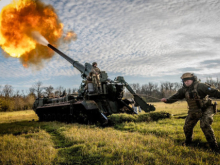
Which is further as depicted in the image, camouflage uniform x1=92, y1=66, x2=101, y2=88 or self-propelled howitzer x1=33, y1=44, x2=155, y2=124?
camouflage uniform x1=92, y1=66, x2=101, y2=88

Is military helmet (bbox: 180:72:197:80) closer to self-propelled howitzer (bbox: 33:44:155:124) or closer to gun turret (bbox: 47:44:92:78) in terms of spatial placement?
self-propelled howitzer (bbox: 33:44:155:124)

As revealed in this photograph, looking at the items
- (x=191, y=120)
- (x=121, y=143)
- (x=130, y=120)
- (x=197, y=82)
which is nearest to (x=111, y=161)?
(x=121, y=143)

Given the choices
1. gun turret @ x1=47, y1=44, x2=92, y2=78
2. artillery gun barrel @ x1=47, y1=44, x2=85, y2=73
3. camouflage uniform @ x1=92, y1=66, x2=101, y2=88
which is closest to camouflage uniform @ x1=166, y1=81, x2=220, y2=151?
camouflage uniform @ x1=92, y1=66, x2=101, y2=88

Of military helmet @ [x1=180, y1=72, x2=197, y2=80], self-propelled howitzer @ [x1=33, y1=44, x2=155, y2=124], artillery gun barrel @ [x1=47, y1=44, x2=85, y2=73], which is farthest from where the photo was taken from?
artillery gun barrel @ [x1=47, y1=44, x2=85, y2=73]

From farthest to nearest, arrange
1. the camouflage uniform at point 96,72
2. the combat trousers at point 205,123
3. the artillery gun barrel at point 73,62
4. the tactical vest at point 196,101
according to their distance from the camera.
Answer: the artillery gun barrel at point 73,62 → the camouflage uniform at point 96,72 → the tactical vest at point 196,101 → the combat trousers at point 205,123

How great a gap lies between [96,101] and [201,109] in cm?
707

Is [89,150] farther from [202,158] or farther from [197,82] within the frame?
[197,82]

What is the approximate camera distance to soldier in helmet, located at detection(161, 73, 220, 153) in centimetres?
436

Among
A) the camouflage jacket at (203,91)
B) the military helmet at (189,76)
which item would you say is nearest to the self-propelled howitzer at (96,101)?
the camouflage jacket at (203,91)

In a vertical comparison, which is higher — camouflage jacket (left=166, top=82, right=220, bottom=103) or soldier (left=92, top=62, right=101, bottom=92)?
soldier (left=92, top=62, right=101, bottom=92)

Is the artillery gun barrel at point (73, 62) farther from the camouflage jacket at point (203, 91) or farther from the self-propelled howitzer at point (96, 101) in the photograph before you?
the camouflage jacket at point (203, 91)

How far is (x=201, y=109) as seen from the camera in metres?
4.63

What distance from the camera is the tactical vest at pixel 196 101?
459 cm

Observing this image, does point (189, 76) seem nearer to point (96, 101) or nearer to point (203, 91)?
point (203, 91)
